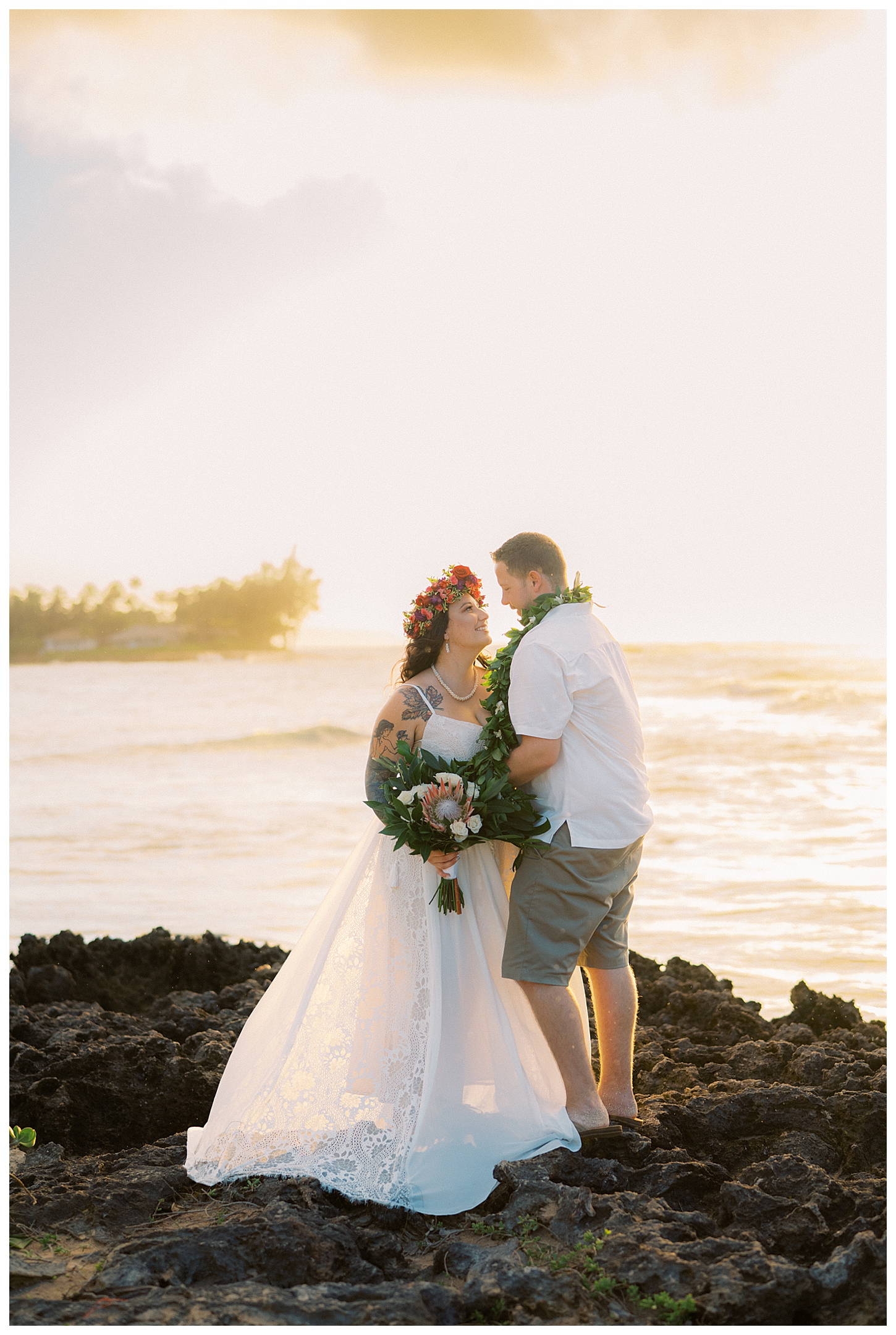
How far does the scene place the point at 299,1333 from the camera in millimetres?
2879

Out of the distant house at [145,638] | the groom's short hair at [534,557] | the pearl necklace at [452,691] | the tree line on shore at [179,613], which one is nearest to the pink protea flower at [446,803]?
the pearl necklace at [452,691]

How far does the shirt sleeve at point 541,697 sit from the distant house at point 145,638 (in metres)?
38.8

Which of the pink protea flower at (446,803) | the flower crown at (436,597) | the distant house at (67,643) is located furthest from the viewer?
the distant house at (67,643)

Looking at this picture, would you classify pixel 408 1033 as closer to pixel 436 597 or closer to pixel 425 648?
pixel 425 648

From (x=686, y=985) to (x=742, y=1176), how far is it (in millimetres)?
2461

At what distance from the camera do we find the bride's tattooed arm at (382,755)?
419 centimetres

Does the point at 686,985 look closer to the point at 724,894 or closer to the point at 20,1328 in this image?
the point at 20,1328

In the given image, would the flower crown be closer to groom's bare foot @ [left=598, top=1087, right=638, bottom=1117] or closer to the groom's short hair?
the groom's short hair

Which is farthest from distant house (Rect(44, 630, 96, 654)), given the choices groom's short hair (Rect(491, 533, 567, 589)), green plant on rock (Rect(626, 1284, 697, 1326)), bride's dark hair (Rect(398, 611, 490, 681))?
green plant on rock (Rect(626, 1284, 697, 1326))

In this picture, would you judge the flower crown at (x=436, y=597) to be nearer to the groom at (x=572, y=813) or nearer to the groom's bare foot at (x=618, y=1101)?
the groom at (x=572, y=813)

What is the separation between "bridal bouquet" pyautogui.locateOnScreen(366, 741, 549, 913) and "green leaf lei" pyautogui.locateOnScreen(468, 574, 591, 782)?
4 cm

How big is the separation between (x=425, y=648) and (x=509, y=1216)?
211 centimetres

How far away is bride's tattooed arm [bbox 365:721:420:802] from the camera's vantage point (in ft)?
13.8

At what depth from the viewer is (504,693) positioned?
4.12 meters
